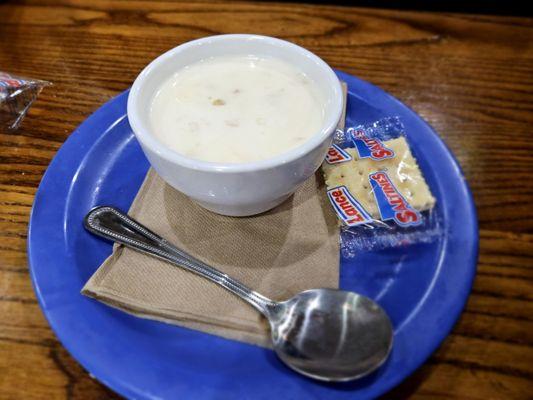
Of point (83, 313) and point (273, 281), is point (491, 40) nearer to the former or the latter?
point (273, 281)

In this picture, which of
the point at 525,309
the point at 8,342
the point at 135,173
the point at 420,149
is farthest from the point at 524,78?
the point at 8,342

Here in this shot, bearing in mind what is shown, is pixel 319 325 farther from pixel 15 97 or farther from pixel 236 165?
pixel 15 97

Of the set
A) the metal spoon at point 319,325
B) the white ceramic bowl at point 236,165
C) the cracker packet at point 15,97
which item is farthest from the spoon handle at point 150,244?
the cracker packet at point 15,97

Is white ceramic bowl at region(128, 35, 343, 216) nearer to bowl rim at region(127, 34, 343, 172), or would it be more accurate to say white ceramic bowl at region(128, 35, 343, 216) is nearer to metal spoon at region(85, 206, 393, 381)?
bowl rim at region(127, 34, 343, 172)

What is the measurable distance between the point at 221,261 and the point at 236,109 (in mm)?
275

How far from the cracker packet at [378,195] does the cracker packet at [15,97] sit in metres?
0.77

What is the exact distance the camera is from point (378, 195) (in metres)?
0.87

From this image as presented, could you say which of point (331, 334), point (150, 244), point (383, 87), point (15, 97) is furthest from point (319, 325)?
point (15, 97)

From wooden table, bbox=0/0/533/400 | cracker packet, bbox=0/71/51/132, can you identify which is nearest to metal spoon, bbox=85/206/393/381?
wooden table, bbox=0/0/533/400

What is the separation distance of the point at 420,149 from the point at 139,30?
0.92 meters

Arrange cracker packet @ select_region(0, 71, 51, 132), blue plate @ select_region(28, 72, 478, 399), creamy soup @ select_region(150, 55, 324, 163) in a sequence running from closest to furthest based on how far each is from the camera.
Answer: blue plate @ select_region(28, 72, 478, 399) < creamy soup @ select_region(150, 55, 324, 163) < cracker packet @ select_region(0, 71, 51, 132)

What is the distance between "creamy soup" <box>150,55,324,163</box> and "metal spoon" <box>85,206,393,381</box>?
190mm

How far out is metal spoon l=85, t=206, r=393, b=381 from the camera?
677mm

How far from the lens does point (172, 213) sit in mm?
886
